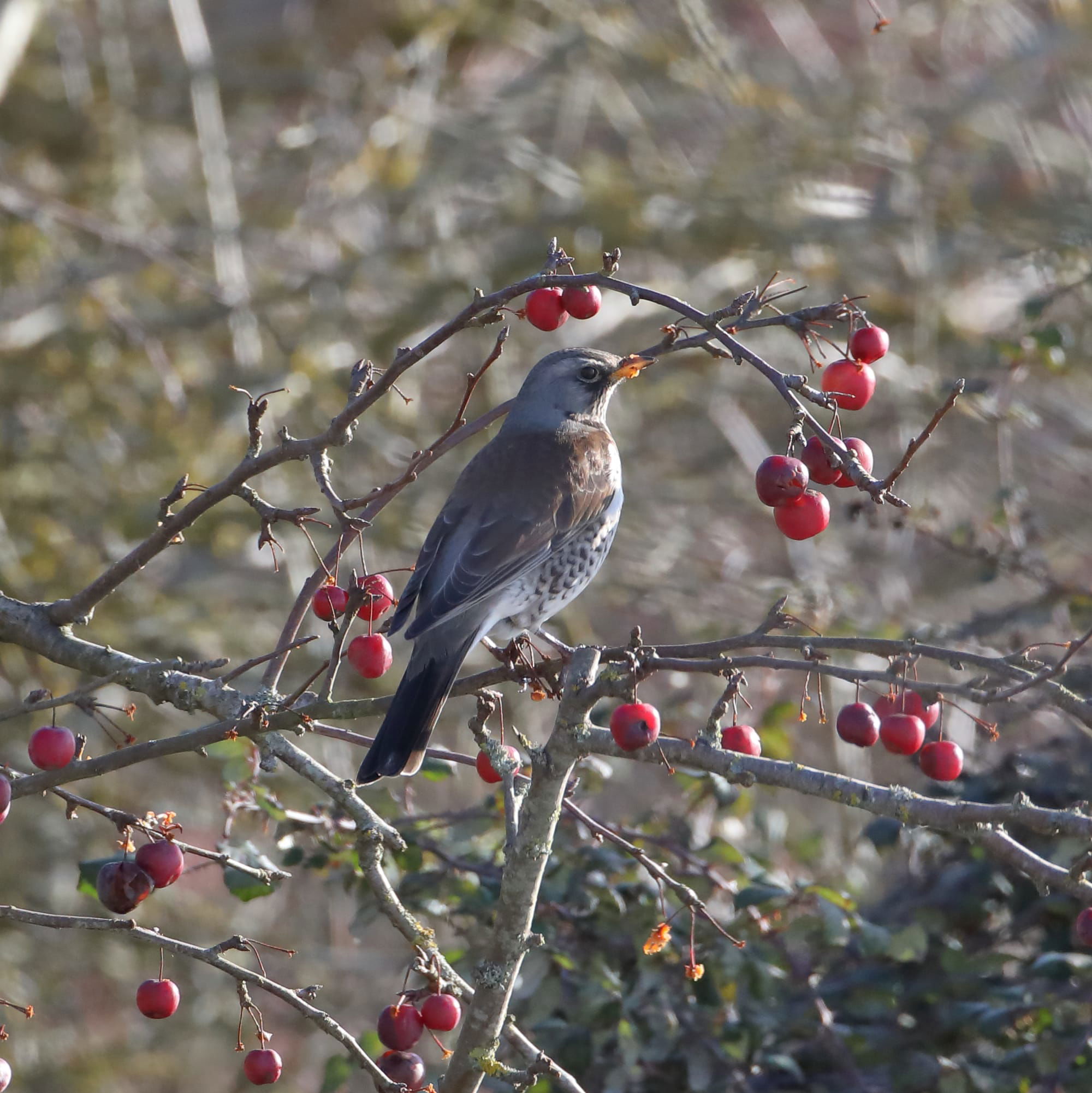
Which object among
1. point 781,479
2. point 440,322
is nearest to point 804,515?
point 781,479

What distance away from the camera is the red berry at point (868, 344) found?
2016 mm

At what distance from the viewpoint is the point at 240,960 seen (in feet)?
20.2

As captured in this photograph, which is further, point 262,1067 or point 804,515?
point 262,1067

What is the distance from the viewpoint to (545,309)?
2.17m

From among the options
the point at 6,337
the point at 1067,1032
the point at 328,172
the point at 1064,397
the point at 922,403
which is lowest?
the point at 1067,1032

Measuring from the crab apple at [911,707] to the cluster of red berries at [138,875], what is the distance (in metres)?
1.11

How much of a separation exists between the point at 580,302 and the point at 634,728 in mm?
674

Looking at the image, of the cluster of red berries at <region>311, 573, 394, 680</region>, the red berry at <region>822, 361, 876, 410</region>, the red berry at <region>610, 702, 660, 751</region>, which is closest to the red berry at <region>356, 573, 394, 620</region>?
the cluster of red berries at <region>311, 573, 394, 680</region>

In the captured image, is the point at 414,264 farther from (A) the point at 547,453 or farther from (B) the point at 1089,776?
(B) the point at 1089,776

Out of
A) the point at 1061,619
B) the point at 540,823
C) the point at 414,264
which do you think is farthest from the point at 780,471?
the point at 414,264

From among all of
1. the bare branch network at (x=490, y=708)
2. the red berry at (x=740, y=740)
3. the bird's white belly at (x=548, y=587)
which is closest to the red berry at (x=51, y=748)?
the bare branch network at (x=490, y=708)

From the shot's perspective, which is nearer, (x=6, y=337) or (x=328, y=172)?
(x=6, y=337)

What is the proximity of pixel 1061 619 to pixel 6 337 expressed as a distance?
3781 mm

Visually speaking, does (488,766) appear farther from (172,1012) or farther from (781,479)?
(781,479)
